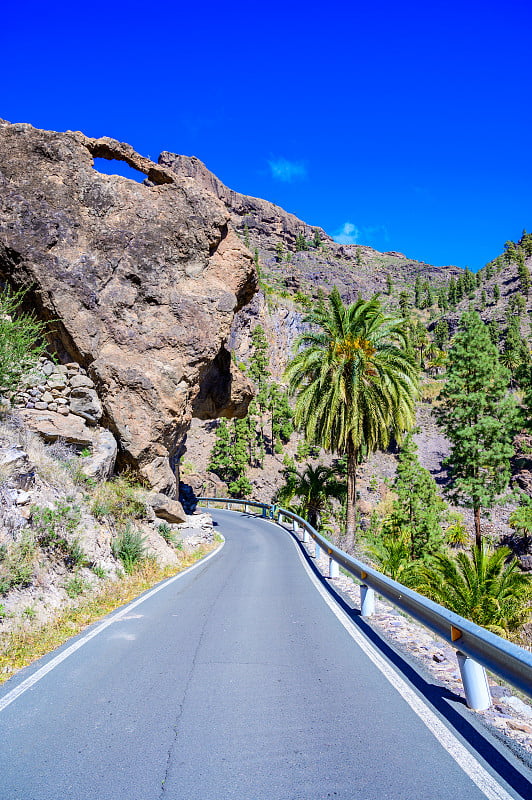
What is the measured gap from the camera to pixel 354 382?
18984mm

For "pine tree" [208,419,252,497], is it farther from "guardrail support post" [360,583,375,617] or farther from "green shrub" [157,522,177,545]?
"guardrail support post" [360,583,375,617]

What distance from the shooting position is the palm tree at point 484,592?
11984mm

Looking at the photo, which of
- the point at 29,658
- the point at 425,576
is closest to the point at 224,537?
the point at 425,576

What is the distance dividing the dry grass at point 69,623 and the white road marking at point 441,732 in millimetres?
3916

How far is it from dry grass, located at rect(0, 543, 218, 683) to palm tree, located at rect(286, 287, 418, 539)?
10.6 meters

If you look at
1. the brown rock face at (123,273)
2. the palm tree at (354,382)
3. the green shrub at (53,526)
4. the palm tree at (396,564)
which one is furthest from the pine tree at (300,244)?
the green shrub at (53,526)

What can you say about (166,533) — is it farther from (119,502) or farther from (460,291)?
(460,291)

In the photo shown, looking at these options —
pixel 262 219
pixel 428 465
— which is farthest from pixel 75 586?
pixel 262 219

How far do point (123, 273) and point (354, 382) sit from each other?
9.59 metres

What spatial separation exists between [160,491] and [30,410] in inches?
181

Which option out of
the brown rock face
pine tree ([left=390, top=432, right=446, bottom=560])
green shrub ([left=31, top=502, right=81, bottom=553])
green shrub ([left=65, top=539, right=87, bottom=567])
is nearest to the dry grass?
green shrub ([left=65, top=539, right=87, bottom=567])

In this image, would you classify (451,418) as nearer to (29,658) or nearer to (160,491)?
(160,491)

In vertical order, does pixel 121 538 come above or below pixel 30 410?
below

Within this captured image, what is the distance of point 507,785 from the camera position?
289cm
